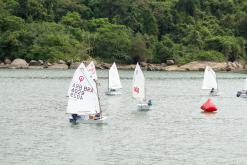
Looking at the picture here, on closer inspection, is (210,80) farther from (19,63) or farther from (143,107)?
(19,63)

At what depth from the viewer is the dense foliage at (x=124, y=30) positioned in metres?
142

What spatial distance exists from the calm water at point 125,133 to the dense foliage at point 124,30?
2343 inches

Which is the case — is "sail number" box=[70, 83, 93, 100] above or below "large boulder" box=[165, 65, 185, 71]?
above

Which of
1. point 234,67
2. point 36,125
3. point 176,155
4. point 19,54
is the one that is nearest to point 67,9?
point 19,54

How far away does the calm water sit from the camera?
41.4 m

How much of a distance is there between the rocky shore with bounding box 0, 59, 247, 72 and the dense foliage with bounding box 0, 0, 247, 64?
159 centimetres

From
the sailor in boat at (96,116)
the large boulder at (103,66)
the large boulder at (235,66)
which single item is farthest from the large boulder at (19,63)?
the sailor in boat at (96,116)

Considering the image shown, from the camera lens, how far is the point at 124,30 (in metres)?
150

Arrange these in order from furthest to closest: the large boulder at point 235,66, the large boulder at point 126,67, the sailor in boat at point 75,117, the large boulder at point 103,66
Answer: the large boulder at point 235,66 → the large boulder at point 126,67 → the large boulder at point 103,66 → the sailor in boat at point 75,117

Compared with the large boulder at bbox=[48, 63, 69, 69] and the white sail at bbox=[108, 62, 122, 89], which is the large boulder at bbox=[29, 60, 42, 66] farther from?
the white sail at bbox=[108, 62, 122, 89]

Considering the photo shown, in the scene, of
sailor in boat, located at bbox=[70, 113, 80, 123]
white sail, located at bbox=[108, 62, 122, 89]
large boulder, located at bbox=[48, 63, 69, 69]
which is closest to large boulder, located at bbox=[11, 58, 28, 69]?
large boulder, located at bbox=[48, 63, 69, 69]

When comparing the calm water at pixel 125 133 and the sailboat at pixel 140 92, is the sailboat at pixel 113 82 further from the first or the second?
the sailboat at pixel 140 92

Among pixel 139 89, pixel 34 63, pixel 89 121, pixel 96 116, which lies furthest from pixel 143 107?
pixel 34 63

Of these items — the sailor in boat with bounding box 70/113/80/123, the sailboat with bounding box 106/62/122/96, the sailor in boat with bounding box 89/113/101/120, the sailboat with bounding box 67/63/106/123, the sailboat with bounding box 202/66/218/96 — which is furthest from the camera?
the sailboat with bounding box 202/66/218/96
